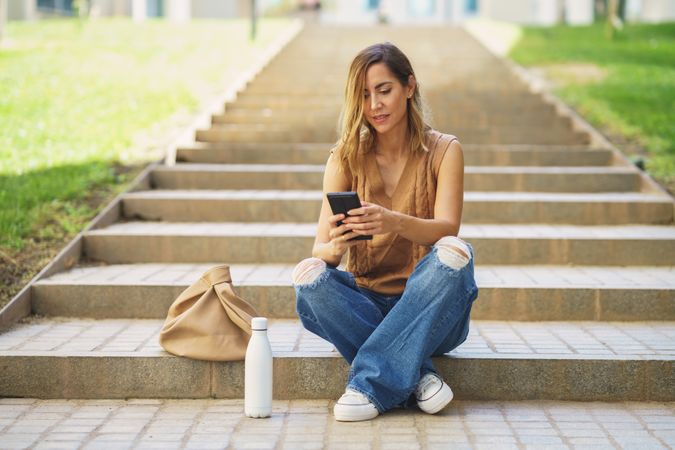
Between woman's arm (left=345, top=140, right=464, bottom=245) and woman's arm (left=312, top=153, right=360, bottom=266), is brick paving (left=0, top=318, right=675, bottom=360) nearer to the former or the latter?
woman's arm (left=312, top=153, right=360, bottom=266)

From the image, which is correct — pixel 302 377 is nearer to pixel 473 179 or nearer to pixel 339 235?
pixel 339 235

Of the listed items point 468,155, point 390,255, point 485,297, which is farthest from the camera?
point 468,155

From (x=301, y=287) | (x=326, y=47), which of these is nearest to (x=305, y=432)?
(x=301, y=287)

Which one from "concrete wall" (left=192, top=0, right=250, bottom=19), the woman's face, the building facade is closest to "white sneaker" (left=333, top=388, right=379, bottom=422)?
the woman's face

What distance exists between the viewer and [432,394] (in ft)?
13.4

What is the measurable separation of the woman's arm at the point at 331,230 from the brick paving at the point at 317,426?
2.45ft

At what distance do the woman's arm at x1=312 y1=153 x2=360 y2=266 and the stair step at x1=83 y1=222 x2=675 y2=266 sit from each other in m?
1.99

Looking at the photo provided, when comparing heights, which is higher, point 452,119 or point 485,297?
point 452,119

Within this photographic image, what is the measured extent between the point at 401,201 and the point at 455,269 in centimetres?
56

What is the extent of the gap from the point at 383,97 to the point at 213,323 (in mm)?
1328

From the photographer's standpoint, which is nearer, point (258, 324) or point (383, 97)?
point (258, 324)

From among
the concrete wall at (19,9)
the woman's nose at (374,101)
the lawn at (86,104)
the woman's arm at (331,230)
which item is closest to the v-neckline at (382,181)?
the woman's arm at (331,230)

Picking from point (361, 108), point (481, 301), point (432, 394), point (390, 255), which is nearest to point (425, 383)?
point (432, 394)

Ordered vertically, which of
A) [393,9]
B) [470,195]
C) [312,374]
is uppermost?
[393,9]
